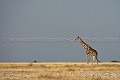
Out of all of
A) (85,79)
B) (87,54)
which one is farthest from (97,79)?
(87,54)

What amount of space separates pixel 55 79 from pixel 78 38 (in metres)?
25.7

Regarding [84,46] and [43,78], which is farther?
[84,46]

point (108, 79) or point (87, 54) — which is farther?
point (87, 54)

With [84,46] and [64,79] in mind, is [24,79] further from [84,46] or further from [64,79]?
[84,46]

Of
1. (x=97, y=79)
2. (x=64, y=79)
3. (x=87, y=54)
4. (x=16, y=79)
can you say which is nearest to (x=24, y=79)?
(x=16, y=79)

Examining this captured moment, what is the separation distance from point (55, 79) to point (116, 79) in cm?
387

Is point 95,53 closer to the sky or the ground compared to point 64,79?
closer to the sky

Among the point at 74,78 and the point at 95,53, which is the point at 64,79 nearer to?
the point at 74,78

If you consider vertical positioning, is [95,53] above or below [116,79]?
above

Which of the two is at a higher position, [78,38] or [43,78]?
[78,38]

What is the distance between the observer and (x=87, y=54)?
52.0m

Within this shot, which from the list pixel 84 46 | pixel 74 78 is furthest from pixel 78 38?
pixel 74 78

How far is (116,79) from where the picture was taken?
28391mm

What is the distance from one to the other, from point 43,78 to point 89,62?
23884mm
